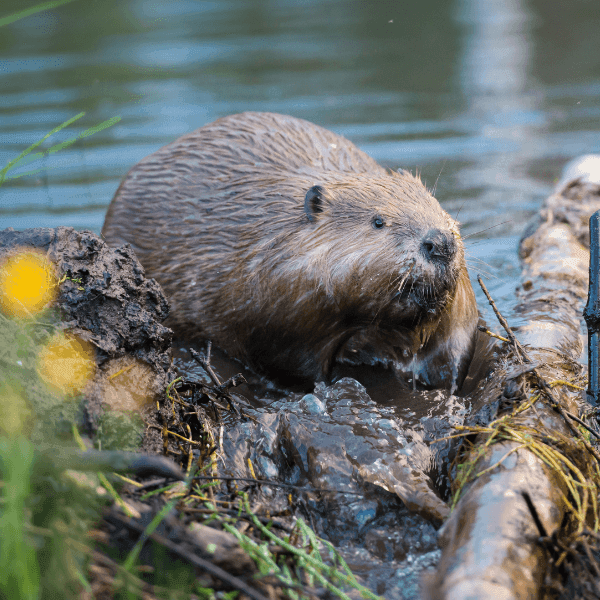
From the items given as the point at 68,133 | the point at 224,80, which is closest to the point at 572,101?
the point at 224,80

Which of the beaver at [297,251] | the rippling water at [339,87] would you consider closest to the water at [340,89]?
the rippling water at [339,87]

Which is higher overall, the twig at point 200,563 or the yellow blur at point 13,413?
the yellow blur at point 13,413

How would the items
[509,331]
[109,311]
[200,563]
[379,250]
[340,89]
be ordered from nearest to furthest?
[200,563]
[109,311]
[509,331]
[379,250]
[340,89]

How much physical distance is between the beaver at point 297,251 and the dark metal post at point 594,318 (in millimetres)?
475

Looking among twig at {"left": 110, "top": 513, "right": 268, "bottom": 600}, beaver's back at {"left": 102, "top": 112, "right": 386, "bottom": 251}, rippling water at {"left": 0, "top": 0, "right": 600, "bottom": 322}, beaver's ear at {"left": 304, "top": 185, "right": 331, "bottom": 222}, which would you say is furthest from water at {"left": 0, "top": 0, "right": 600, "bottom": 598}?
twig at {"left": 110, "top": 513, "right": 268, "bottom": 600}

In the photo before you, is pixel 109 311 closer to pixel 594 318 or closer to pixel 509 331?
pixel 509 331

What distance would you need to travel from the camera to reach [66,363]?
2189 mm

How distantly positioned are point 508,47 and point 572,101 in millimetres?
2699

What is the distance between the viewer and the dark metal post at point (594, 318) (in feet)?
8.85

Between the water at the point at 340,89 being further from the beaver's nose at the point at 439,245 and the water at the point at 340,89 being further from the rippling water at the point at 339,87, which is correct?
the beaver's nose at the point at 439,245

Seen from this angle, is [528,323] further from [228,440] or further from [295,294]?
[228,440]

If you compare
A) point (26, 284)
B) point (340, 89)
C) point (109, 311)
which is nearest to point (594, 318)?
point (109, 311)

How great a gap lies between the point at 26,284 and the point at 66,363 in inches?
10.9

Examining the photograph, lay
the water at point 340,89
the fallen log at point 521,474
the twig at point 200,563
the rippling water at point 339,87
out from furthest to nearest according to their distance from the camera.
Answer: the rippling water at point 339,87 → the water at point 340,89 → the fallen log at point 521,474 → the twig at point 200,563
